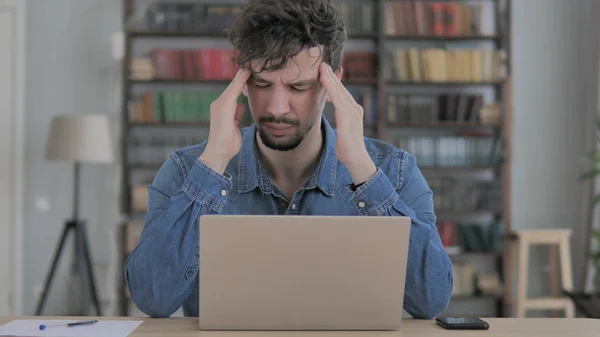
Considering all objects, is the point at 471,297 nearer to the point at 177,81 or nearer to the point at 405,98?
the point at 405,98

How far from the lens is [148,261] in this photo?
5.65 feet

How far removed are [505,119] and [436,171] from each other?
58 cm

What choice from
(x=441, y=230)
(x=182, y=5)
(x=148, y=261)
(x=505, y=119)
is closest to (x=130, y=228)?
(x=182, y=5)

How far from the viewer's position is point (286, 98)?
6.13ft

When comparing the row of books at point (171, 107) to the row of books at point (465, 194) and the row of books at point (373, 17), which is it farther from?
the row of books at point (465, 194)

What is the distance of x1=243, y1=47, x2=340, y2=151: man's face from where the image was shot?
6.10 feet

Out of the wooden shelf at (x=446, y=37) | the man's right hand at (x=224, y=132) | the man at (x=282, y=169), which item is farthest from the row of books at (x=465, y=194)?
the man's right hand at (x=224, y=132)

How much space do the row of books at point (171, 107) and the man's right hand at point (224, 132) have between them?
3.21 meters

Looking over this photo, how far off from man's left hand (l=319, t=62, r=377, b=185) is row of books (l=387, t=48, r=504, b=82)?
11.0 feet

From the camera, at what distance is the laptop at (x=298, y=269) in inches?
53.1

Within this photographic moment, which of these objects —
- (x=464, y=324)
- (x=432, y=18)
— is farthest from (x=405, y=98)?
(x=464, y=324)

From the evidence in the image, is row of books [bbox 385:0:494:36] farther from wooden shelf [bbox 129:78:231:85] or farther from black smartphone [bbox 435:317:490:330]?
black smartphone [bbox 435:317:490:330]

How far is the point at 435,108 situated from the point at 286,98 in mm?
3438

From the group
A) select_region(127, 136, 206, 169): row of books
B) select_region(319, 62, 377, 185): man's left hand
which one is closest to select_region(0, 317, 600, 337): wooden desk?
select_region(319, 62, 377, 185): man's left hand
